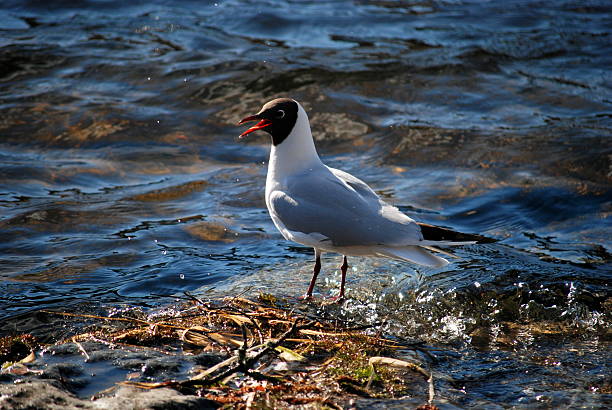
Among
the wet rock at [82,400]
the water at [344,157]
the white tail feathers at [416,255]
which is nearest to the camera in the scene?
the wet rock at [82,400]

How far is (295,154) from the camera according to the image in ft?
17.4

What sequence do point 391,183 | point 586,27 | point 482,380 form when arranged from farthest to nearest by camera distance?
1. point 586,27
2. point 391,183
3. point 482,380

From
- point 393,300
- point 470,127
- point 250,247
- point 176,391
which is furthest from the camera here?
point 470,127

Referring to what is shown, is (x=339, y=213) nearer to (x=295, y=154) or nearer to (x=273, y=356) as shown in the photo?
(x=295, y=154)

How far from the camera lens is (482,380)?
12.5ft

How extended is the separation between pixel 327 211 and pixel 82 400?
2323 mm

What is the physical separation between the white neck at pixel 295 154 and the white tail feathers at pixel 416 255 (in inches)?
34.9

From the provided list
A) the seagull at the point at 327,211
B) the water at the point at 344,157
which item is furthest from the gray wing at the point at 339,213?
the water at the point at 344,157

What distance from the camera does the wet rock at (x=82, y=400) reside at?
287cm

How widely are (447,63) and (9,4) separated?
312 inches

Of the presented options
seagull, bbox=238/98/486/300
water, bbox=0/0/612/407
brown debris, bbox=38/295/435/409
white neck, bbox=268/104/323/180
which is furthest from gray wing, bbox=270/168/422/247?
brown debris, bbox=38/295/435/409

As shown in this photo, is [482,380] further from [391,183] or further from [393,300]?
[391,183]

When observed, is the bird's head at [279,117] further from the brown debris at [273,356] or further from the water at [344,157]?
the brown debris at [273,356]

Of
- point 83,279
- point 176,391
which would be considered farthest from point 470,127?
point 176,391
